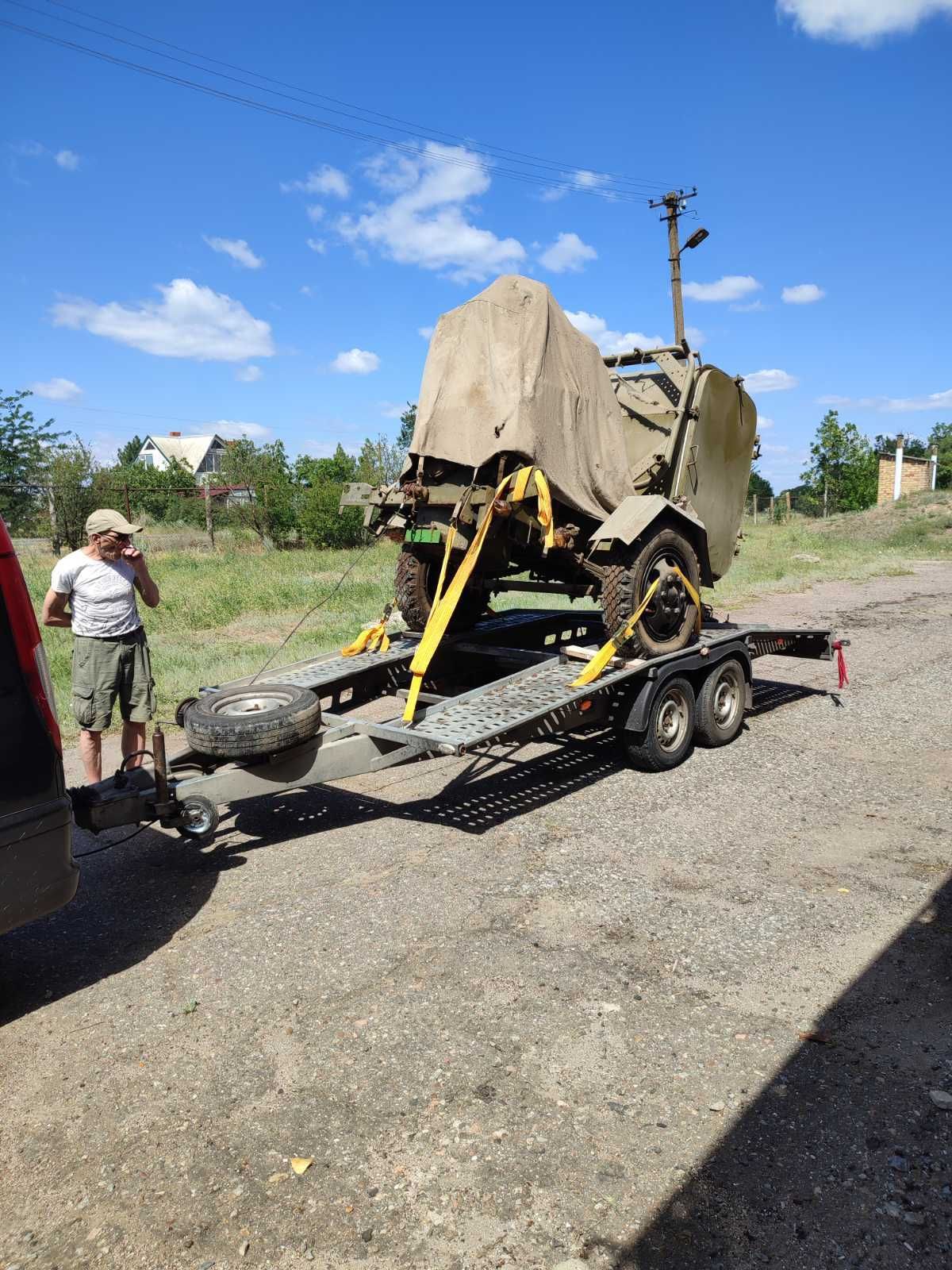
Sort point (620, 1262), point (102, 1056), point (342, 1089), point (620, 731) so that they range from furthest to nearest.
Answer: point (620, 731) < point (102, 1056) < point (342, 1089) < point (620, 1262)

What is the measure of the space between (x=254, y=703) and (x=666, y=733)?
3349 millimetres

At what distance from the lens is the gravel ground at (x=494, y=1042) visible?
2.69 m

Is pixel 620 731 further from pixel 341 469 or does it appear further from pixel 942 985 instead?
pixel 341 469

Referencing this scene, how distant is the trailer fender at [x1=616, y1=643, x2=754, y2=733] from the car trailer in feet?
0.03

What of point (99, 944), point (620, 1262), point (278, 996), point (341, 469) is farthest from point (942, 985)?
point (341, 469)

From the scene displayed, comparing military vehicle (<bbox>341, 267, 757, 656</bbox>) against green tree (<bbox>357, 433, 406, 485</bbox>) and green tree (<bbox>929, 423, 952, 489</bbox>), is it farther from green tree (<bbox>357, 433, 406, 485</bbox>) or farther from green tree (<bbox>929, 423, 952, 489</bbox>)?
green tree (<bbox>929, 423, 952, 489</bbox>)

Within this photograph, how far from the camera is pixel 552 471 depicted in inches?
253

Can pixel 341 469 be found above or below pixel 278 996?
above

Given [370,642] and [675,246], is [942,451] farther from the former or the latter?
[370,642]

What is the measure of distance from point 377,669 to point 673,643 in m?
2.38

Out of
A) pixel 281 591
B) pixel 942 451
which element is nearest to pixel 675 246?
pixel 281 591

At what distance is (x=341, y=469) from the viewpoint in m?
38.9

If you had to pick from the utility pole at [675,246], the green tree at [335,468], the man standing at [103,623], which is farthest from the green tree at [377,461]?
the man standing at [103,623]

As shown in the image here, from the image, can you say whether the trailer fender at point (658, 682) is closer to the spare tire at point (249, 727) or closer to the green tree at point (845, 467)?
the spare tire at point (249, 727)
